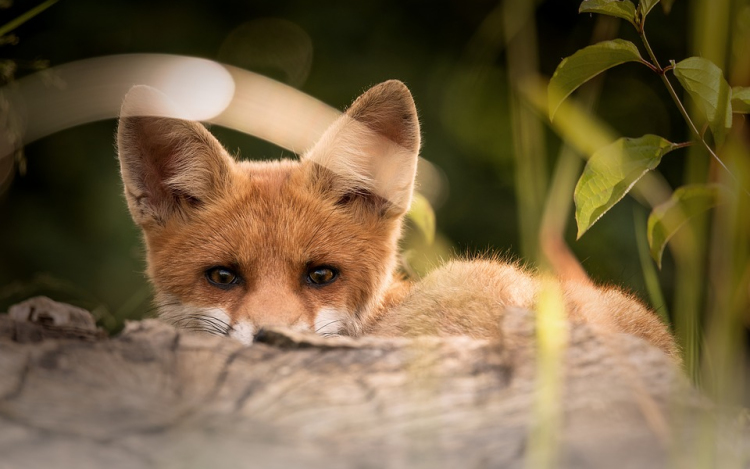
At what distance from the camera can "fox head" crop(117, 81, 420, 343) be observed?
272 centimetres

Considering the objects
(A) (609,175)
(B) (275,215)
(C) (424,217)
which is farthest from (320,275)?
(A) (609,175)

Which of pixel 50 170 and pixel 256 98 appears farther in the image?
pixel 50 170

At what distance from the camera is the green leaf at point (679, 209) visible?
1934mm

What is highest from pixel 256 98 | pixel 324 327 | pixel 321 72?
pixel 321 72

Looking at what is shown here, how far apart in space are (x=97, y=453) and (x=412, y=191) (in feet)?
6.63

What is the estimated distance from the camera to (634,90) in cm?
478

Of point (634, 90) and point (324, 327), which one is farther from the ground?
point (634, 90)

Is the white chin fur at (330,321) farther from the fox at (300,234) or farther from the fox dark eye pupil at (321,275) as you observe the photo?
the fox dark eye pupil at (321,275)

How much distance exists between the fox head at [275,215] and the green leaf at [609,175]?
1090 mm

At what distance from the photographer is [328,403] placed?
1.44 meters

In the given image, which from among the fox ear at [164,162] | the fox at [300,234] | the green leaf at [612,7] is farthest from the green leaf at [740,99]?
the fox ear at [164,162]

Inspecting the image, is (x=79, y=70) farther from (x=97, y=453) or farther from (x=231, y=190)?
(x=97, y=453)

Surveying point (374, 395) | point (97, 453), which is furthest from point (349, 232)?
point (97, 453)

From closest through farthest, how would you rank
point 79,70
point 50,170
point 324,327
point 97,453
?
point 97,453 < point 324,327 < point 79,70 < point 50,170
